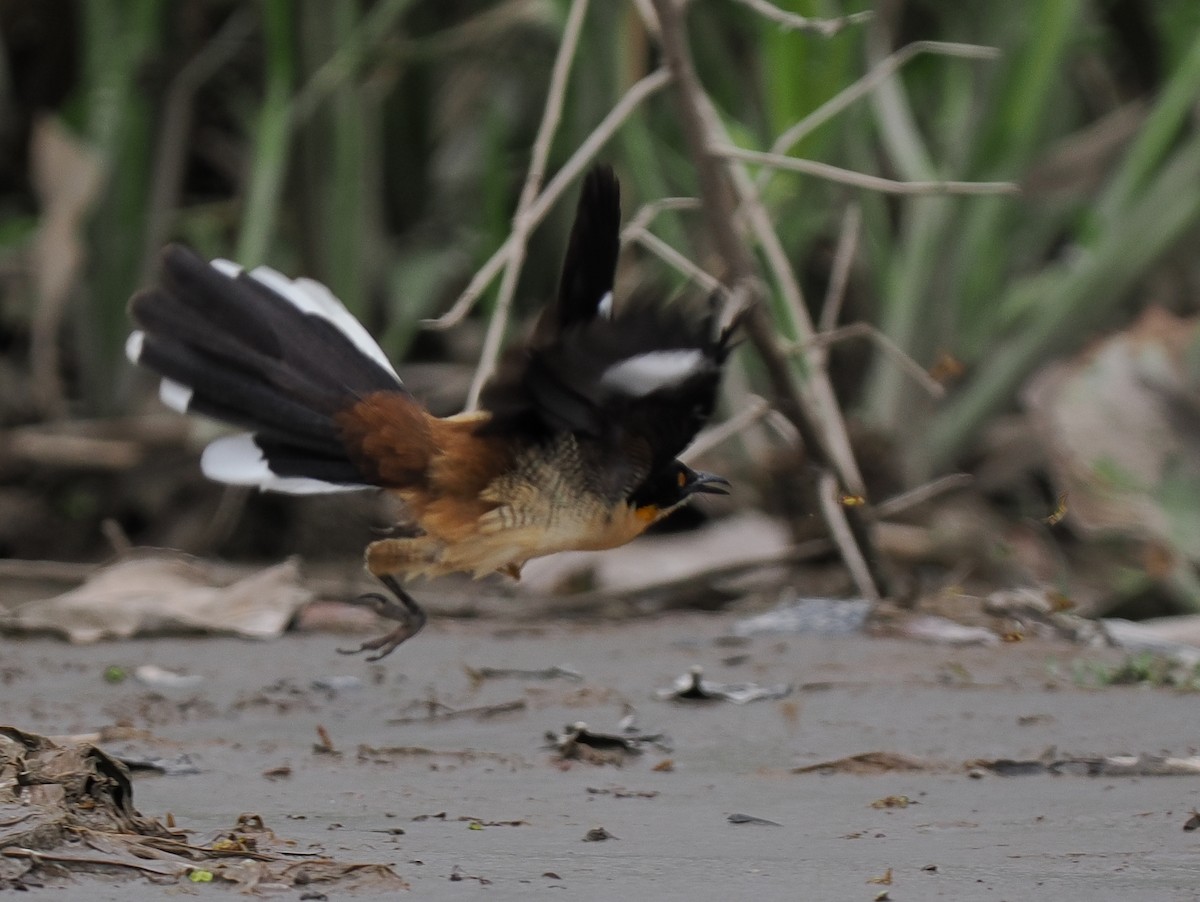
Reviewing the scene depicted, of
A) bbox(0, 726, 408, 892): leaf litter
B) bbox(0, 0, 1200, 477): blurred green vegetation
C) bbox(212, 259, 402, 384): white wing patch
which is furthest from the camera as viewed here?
bbox(0, 0, 1200, 477): blurred green vegetation

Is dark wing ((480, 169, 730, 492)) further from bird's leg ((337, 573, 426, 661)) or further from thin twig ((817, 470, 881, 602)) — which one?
thin twig ((817, 470, 881, 602))

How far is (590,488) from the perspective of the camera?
3.47 m

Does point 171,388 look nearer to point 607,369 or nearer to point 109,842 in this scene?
point 607,369

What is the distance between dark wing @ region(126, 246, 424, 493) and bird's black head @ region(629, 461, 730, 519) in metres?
0.45

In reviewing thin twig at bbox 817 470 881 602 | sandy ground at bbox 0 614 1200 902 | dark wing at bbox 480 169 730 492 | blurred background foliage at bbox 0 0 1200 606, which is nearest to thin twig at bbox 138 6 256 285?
blurred background foliage at bbox 0 0 1200 606

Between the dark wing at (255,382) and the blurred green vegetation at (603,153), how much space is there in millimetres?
2048

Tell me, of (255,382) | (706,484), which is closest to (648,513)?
(706,484)

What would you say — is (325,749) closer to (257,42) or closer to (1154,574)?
(1154,574)

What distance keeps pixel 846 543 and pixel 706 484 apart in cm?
132

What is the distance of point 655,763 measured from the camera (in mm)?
3512

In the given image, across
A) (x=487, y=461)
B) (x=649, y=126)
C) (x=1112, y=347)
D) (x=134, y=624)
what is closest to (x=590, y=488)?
(x=487, y=461)

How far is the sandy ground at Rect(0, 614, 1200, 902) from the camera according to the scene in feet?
8.20

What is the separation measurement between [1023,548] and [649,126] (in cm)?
214

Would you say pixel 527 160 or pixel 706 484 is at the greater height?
pixel 527 160
